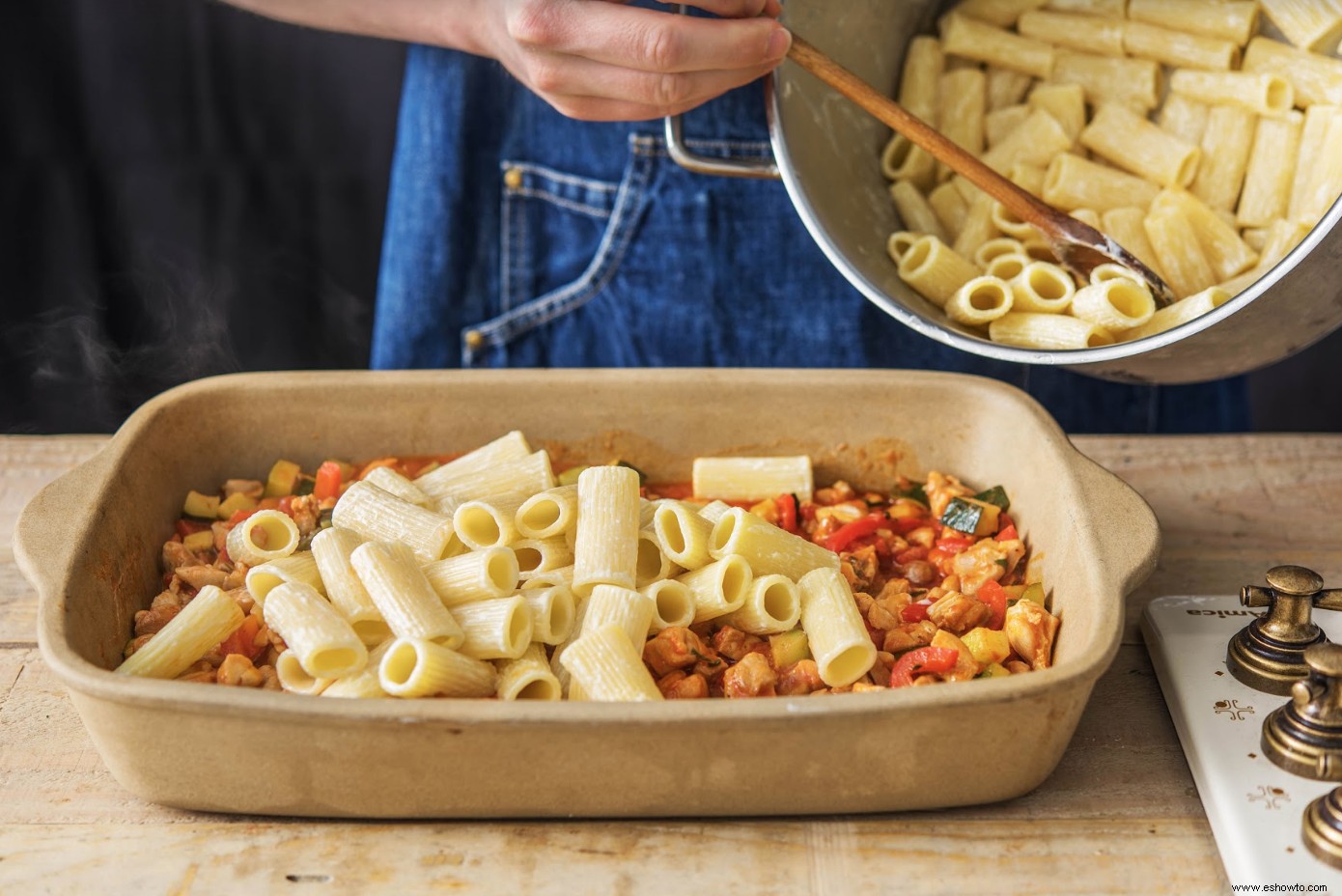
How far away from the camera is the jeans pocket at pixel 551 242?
2.75 meters

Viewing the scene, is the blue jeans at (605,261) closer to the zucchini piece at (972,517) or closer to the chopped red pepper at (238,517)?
the zucchini piece at (972,517)

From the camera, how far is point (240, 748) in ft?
Answer: 4.83

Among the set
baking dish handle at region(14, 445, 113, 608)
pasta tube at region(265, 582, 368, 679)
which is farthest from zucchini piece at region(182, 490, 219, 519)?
pasta tube at region(265, 582, 368, 679)

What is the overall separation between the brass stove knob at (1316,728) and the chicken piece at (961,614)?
433 millimetres

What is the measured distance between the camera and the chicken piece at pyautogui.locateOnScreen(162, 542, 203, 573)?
6.61 feet

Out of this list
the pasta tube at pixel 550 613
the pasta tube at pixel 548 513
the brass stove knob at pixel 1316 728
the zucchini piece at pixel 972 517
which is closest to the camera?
the brass stove knob at pixel 1316 728

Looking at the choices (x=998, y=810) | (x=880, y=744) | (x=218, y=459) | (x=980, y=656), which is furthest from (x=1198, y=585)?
(x=218, y=459)

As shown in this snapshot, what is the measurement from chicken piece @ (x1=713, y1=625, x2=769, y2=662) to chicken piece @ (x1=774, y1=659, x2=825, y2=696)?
0.28 ft

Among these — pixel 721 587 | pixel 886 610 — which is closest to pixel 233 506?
pixel 721 587

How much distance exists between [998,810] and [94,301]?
363cm

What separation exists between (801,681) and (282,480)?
3.27 ft

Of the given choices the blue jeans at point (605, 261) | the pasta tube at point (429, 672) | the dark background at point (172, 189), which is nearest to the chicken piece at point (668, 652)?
the pasta tube at point (429, 672)

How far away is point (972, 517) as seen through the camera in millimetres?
2070

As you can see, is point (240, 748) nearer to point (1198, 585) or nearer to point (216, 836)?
point (216, 836)
